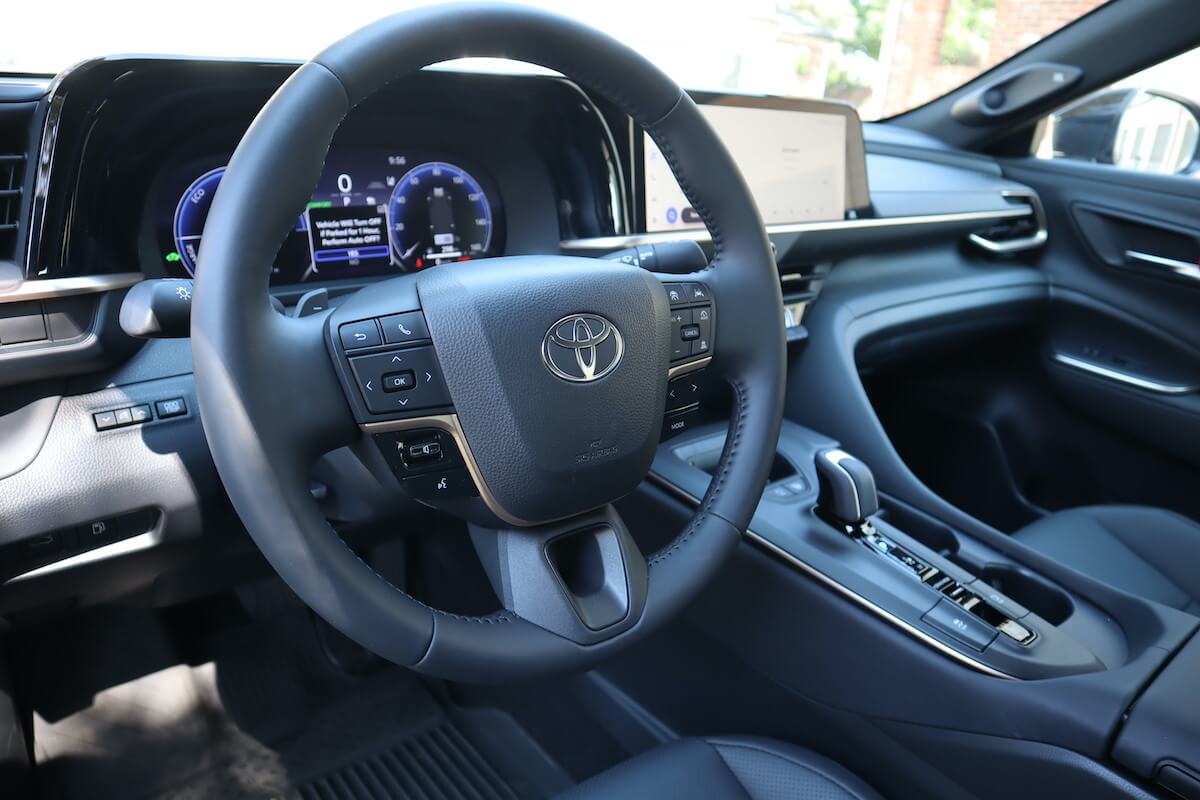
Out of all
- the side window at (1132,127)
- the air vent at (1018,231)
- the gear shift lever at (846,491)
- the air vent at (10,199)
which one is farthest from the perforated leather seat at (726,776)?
the side window at (1132,127)

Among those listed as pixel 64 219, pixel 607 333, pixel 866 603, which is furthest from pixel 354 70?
pixel 866 603

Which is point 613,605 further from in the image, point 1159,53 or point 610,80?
point 1159,53

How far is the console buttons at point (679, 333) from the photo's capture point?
2.91 ft

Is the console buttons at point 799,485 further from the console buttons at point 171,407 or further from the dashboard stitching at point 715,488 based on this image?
the console buttons at point 171,407

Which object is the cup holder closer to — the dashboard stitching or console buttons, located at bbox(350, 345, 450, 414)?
the dashboard stitching

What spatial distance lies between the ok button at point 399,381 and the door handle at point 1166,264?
5.98ft

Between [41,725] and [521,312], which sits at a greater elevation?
[521,312]

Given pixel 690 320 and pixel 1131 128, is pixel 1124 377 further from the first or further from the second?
pixel 690 320

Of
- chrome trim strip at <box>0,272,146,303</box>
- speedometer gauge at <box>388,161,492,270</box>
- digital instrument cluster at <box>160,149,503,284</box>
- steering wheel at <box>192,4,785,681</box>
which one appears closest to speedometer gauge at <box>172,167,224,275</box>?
digital instrument cluster at <box>160,149,503,284</box>

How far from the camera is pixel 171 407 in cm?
101

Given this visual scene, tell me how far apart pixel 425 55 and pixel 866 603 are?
81cm

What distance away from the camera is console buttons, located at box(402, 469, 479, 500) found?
787 mm

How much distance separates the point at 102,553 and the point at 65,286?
309 mm

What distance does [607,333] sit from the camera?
0.82 metres
